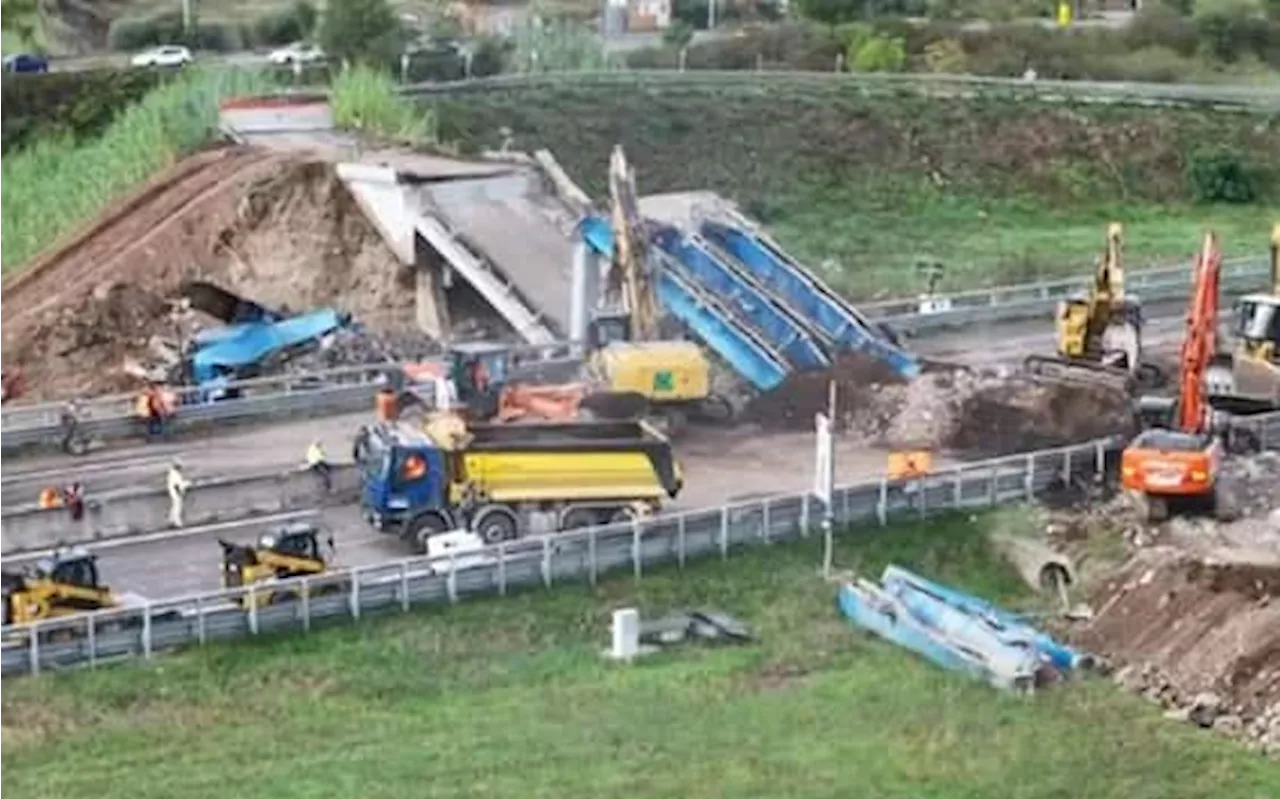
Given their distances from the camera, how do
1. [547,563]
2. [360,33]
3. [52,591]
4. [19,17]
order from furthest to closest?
[19,17]
[360,33]
[547,563]
[52,591]

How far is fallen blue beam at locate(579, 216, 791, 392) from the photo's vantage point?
159 ft

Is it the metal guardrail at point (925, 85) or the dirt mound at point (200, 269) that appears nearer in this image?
the dirt mound at point (200, 269)

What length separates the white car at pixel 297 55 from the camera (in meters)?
85.6

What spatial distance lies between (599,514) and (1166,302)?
22786 millimetres

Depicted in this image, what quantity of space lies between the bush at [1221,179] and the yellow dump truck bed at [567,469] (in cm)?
4152

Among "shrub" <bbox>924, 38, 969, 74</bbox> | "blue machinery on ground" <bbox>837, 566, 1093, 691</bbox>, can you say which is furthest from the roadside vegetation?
"blue machinery on ground" <bbox>837, 566, 1093, 691</bbox>

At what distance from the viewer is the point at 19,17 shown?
9712 centimetres

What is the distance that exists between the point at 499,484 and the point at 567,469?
0.99 metres

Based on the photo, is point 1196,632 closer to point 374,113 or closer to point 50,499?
point 50,499

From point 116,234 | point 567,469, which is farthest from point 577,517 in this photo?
point 116,234

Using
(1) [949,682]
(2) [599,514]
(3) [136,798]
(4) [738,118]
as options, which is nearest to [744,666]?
(1) [949,682]

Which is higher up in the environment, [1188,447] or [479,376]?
[1188,447]

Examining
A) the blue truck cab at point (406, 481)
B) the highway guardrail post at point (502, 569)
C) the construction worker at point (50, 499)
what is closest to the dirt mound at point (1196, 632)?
the highway guardrail post at point (502, 569)

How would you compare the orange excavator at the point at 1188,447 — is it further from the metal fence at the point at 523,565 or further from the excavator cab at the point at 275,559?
the excavator cab at the point at 275,559
